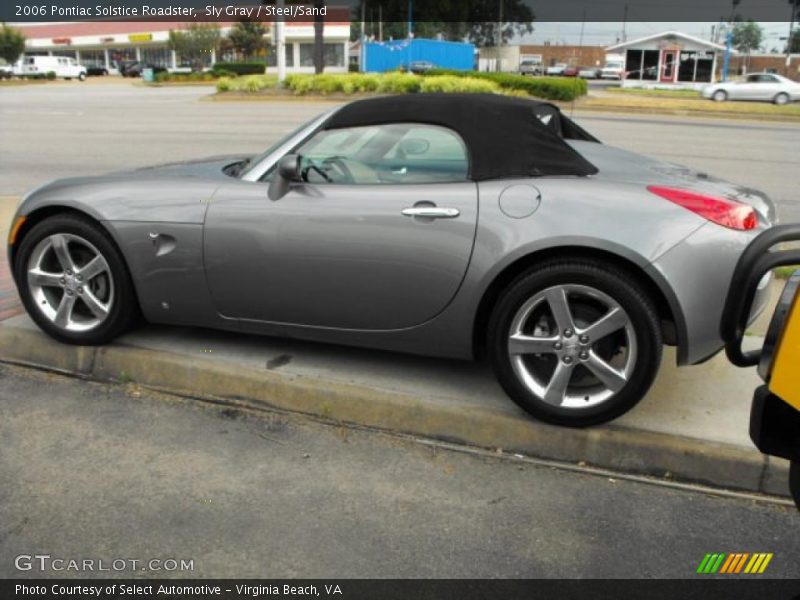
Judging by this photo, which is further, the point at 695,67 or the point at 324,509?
the point at 695,67

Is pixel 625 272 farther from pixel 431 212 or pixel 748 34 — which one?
pixel 748 34

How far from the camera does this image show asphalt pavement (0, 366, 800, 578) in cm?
261

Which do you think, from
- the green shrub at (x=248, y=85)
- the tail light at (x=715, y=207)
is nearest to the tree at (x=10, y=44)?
the green shrub at (x=248, y=85)

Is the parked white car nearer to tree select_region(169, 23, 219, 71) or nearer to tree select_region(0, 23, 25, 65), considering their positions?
tree select_region(169, 23, 219, 71)

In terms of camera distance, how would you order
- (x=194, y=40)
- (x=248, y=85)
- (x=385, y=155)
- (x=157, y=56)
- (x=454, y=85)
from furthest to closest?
(x=157, y=56)
(x=194, y=40)
(x=248, y=85)
(x=454, y=85)
(x=385, y=155)

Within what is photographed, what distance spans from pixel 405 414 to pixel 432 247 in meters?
0.80

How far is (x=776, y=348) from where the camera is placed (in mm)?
1836

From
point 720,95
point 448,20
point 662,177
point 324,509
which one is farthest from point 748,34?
point 324,509

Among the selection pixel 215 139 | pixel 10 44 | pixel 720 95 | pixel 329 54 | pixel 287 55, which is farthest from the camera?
pixel 287 55

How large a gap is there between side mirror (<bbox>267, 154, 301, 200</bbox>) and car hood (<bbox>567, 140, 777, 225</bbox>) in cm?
139

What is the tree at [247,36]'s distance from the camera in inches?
2468

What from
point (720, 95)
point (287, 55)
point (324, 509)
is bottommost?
point (324, 509)

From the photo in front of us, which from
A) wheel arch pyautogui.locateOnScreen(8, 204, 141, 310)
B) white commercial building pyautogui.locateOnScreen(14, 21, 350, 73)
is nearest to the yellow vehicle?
wheel arch pyautogui.locateOnScreen(8, 204, 141, 310)

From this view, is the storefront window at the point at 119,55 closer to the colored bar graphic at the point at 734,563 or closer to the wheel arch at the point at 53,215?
the wheel arch at the point at 53,215
